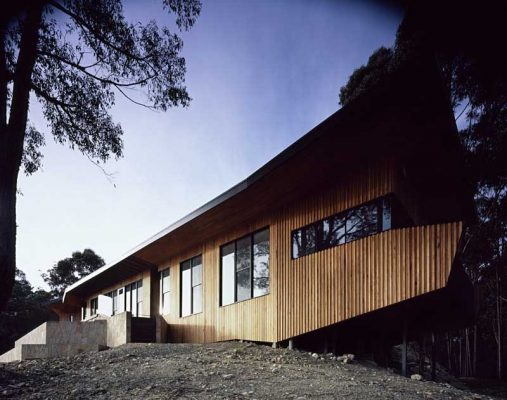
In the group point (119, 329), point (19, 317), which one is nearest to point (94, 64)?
point (119, 329)

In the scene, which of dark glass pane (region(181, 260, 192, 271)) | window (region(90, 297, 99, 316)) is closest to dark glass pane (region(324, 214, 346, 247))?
dark glass pane (region(181, 260, 192, 271))

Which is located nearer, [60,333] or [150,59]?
[150,59]

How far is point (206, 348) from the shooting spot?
42.1ft

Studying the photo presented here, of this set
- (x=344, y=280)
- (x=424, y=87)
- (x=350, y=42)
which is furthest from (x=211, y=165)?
(x=424, y=87)

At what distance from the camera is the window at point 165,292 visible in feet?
63.7

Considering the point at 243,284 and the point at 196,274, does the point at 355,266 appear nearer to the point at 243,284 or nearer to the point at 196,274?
the point at 243,284

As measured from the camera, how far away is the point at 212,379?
26.2 feet

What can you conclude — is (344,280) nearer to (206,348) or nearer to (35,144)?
(206,348)

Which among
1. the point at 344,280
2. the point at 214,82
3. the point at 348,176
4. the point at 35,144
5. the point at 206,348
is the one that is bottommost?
the point at 206,348

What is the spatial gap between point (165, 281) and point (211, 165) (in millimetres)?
5183

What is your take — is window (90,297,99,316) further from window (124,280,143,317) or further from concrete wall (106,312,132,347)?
concrete wall (106,312,132,347)

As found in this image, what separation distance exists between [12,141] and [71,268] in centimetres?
4827

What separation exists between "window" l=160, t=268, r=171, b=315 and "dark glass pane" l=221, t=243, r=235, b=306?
447 cm

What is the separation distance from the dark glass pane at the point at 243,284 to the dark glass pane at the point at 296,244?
2.23 m
